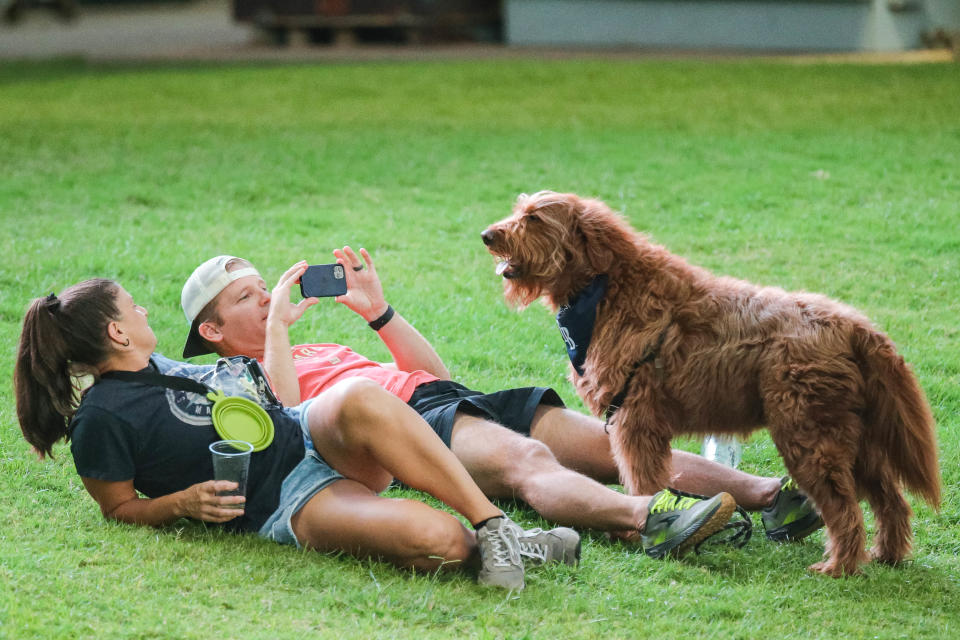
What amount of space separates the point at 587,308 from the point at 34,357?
1.94m

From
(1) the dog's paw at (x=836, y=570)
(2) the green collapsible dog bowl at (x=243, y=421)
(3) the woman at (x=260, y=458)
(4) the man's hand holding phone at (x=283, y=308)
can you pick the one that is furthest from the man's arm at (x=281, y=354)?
(1) the dog's paw at (x=836, y=570)

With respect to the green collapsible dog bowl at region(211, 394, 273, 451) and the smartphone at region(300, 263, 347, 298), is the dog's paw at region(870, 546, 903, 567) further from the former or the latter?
the smartphone at region(300, 263, 347, 298)

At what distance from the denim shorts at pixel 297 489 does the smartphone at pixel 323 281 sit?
74 cm

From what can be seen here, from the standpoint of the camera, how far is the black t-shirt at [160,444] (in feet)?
12.4

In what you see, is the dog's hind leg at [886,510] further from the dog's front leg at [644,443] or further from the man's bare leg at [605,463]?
the dog's front leg at [644,443]

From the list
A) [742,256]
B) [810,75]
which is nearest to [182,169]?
[742,256]

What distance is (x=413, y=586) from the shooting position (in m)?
3.63

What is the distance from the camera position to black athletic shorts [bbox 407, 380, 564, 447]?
4.42 m

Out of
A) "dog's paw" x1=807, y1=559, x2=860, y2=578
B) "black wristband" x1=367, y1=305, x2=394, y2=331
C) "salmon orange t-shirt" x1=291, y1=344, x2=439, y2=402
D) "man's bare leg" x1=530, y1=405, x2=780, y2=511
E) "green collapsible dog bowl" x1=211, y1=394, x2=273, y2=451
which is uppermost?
"black wristband" x1=367, y1=305, x2=394, y2=331

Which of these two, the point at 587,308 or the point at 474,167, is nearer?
the point at 587,308

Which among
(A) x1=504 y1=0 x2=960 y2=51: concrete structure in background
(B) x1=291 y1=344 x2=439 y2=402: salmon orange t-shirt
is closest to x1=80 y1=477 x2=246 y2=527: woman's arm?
(B) x1=291 y1=344 x2=439 y2=402: salmon orange t-shirt

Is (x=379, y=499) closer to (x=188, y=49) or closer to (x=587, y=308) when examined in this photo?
(x=587, y=308)

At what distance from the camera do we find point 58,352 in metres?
3.85

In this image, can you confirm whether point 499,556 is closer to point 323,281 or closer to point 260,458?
point 260,458
